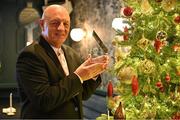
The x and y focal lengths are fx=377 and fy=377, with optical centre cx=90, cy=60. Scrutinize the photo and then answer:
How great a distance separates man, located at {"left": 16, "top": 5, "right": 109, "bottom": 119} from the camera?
5.90 ft

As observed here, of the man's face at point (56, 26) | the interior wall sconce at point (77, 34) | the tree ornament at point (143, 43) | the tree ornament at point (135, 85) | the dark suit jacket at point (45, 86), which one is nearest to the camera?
the dark suit jacket at point (45, 86)

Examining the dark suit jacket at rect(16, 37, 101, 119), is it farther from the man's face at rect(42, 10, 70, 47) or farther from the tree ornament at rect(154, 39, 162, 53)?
the tree ornament at rect(154, 39, 162, 53)

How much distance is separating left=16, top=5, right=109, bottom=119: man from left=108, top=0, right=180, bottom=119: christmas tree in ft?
1.75

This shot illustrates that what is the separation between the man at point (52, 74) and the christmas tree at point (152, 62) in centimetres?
53

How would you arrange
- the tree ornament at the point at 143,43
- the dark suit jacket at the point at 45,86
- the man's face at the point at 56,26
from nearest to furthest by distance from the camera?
the dark suit jacket at the point at 45,86
the man's face at the point at 56,26
the tree ornament at the point at 143,43

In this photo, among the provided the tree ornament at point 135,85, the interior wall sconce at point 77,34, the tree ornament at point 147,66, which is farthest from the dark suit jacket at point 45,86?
the interior wall sconce at point 77,34

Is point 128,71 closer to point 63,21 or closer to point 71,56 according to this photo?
point 71,56

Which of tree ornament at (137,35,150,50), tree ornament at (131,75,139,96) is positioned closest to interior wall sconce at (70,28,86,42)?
tree ornament at (137,35,150,50)

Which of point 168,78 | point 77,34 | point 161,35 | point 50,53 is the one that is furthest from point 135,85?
point 77,34

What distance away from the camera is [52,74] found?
1.88m

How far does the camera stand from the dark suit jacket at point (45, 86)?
1.79 m

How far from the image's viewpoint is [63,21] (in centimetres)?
193

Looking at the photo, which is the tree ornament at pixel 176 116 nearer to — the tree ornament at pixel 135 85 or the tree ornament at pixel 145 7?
the tree ornament at pixel 135 85

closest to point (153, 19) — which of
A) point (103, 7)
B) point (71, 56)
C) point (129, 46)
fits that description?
point (129, 46)
